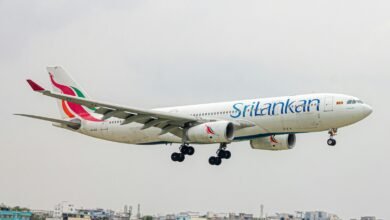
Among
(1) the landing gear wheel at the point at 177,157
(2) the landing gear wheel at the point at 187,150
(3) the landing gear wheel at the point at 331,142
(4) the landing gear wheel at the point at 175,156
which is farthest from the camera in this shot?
(4) the landing gear wheel at the point at 175,156

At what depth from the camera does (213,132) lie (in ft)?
210

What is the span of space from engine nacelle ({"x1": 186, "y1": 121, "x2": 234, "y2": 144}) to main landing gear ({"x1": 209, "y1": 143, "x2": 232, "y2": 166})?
4291 millimetres

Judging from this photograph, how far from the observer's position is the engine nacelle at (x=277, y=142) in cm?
7050

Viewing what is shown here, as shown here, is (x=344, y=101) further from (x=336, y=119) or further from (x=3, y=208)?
(x=3, y=208)

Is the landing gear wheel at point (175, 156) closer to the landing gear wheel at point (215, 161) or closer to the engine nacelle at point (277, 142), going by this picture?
the landing gear wheel at point (215, 161)

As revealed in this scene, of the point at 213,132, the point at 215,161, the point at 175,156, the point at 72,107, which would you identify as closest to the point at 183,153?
the point at 175,156

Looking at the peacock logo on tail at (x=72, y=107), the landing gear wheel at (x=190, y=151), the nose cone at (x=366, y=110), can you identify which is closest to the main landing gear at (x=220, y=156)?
the landing gear wheel at (x=190, y=151)

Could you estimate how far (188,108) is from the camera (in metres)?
69.1

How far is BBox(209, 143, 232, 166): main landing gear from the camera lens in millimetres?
69250

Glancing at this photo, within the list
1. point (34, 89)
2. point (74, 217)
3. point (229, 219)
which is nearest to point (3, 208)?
point (74, 217)

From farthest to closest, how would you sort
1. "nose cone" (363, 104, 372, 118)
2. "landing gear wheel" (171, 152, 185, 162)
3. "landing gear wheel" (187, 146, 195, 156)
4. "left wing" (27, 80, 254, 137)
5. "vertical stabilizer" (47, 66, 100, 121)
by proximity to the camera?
1. "vertical stabilizer" (47, 66, 100, 121)
2. "landing gear wheel" (171, 152, 185, 162)
3. "landing gear wheel" (187, 146, 195, 156)
4. "left wing" (27, 80, 254, 137)
5. "nose cone" (363, 104, 372, 118)

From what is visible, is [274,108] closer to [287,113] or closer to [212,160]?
[287,113]

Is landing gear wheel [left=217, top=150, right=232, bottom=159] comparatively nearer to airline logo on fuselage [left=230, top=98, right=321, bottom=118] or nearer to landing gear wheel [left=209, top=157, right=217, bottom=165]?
landing gear wheel [left=209, top=157, right=217, bottom=165]

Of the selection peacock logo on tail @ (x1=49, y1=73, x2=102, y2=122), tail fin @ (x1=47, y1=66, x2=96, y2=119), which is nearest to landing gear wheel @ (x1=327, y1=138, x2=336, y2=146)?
peacock logo on tail @ (x1=49, y1=73, x2=102, y2=122)
